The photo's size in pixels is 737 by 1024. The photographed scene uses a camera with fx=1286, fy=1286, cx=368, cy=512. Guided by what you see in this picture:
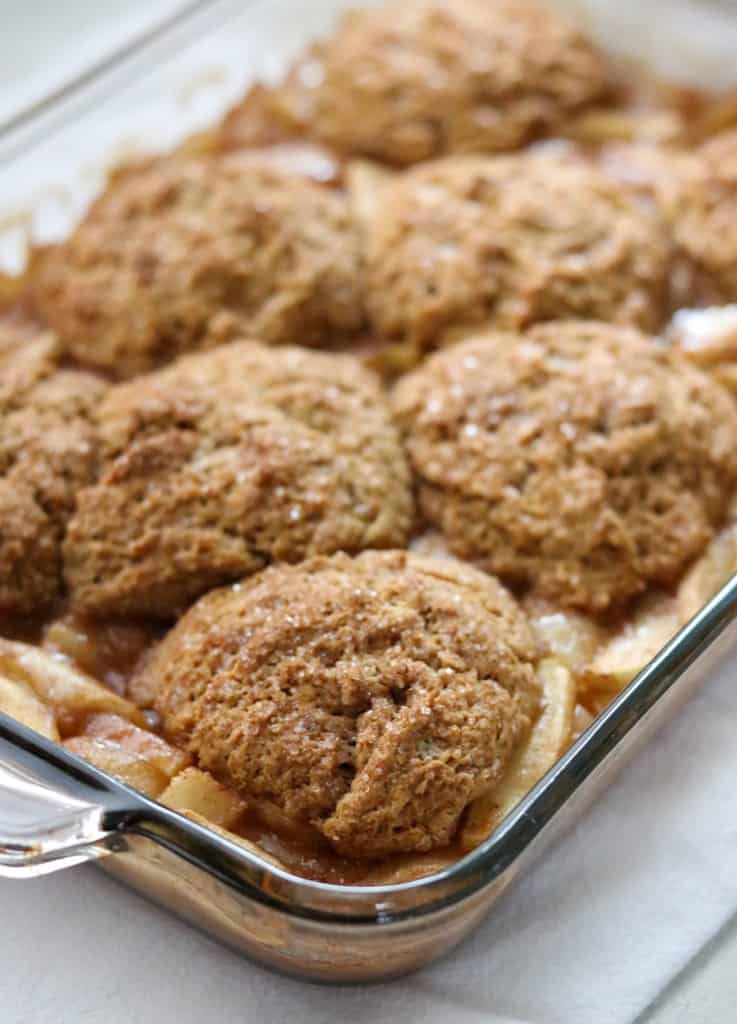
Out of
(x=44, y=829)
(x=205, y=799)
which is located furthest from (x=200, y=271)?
(x=44, y=829)

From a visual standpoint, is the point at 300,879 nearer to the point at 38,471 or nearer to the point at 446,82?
the point at 38,471

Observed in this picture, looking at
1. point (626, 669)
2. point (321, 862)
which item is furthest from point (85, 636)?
point (626, 669)

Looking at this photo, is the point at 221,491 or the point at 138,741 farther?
the point at 221,491

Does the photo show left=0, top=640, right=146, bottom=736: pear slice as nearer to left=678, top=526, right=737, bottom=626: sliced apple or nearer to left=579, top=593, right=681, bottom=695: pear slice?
left=579, top=593, right=681, bottom=695: pear slice

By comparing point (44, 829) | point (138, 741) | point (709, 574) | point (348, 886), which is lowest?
point (709, 574)

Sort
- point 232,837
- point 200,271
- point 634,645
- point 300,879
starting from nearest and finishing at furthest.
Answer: point 300,879, point 232,837, point 634,645, point 200,271

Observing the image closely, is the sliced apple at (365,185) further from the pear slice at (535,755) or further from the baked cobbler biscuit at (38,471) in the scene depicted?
the pear slice at (535,755)
